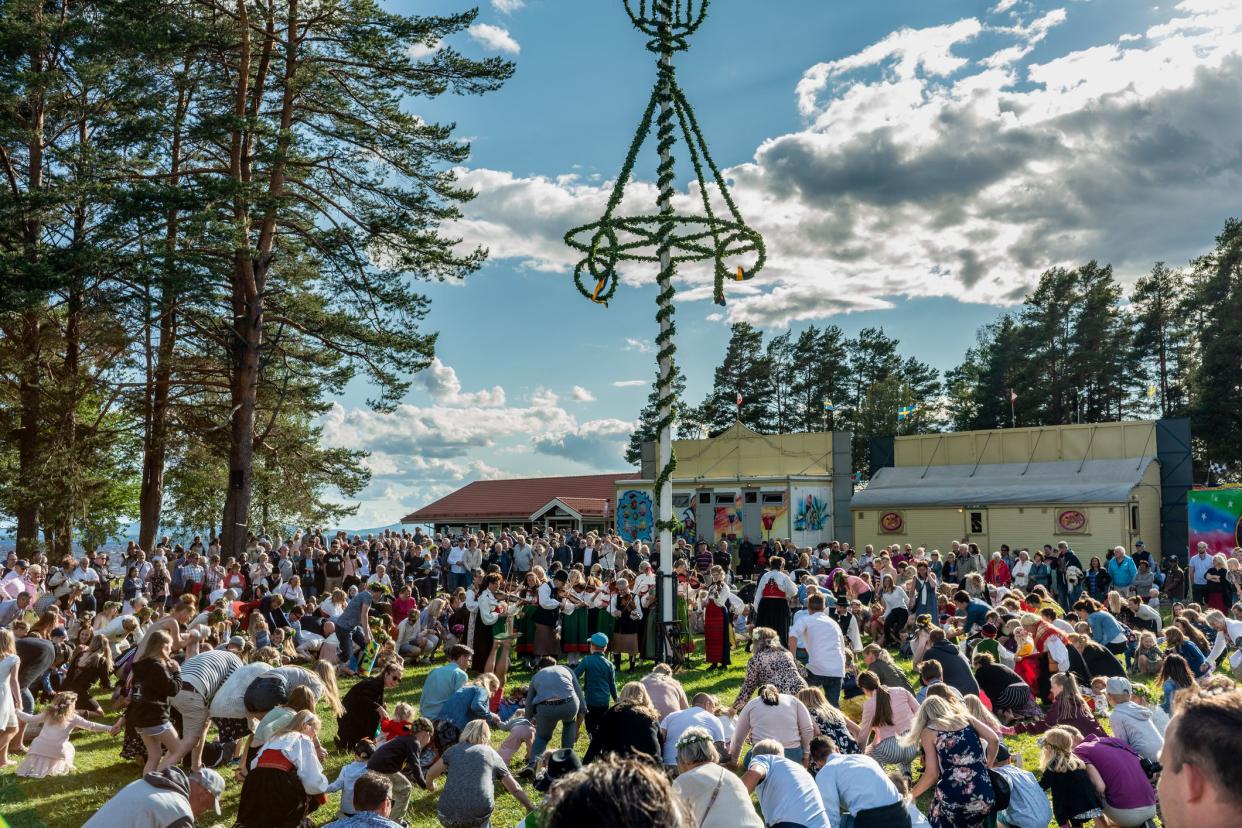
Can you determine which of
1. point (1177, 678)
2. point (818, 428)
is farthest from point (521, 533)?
point (818, 428)

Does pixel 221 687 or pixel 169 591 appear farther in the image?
pixel 169 591

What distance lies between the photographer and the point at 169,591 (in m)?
20.3

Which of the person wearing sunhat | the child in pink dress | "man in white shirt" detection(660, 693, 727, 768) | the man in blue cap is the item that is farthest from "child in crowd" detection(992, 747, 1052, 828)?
the child in pink dress

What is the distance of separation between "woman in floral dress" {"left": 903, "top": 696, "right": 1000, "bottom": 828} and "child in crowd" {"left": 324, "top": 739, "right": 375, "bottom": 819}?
168 inches

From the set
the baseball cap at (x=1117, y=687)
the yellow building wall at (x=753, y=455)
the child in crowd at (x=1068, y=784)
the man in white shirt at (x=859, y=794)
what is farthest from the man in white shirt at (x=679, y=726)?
the yellow building wall at (x=753, y=455)

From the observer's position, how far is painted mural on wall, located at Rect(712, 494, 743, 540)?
30250 mm

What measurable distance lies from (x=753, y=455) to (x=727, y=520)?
3.89 m

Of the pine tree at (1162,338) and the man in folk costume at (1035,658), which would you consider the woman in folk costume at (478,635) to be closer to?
the man in folk costume at (1035,658)

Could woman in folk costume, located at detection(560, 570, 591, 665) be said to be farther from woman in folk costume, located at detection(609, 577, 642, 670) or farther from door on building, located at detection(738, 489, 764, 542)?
door on building, located at detection(738, 489, 764, 542)

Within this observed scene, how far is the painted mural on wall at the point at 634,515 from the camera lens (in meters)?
31.7

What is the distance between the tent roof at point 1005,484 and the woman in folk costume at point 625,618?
1648cm

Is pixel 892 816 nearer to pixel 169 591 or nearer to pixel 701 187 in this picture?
pixel 701 187

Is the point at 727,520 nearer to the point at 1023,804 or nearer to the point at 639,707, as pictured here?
the point at 639,707

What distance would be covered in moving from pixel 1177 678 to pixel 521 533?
54.3 ft
